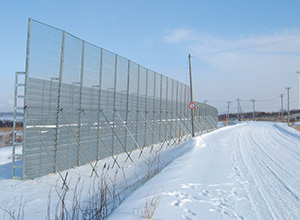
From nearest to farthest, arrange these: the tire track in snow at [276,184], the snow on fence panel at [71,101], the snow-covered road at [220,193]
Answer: the snow-covered road at [220,193] → the tire track in snow at [276,184] → the snow on fence panel at [71,101]

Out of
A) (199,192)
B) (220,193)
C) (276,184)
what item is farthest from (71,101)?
(276,184)

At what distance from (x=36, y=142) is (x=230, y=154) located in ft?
23.7

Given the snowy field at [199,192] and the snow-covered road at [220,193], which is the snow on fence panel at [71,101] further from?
the snow-covered road at [220,193]

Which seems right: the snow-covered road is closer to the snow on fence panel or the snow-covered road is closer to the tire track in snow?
Result: the tire track in snow

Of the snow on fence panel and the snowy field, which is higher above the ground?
the snow on fence panel

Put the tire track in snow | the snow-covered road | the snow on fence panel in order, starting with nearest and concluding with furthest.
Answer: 1. the snow-covered road
2. the tire track in snow
3. the snow on fence panel

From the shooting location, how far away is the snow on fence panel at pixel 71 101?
754 centimetres

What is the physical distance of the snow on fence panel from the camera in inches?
297

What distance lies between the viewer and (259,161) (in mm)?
9219

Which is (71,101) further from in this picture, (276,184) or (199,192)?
(276,184)

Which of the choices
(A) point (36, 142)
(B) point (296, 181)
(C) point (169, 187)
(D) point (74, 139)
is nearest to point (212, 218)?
(C) point (169, 187)

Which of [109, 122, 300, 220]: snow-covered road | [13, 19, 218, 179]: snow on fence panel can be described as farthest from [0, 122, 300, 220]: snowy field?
[13, 19, 218, 179]: snow on fence panel

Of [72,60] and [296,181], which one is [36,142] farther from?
[296,181]

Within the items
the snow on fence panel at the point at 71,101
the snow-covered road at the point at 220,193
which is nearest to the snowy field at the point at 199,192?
the snow-covered road at the point at 220,193
